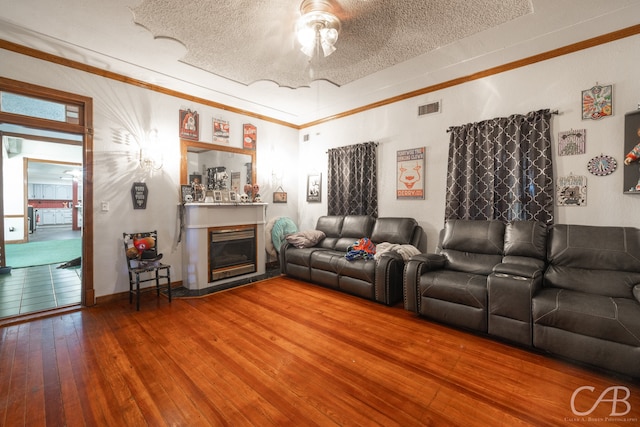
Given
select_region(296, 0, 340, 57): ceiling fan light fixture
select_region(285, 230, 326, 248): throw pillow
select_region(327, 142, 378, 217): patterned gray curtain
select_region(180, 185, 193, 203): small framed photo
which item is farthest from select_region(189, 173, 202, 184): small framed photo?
select_region(296, 0, 340, 57): ceiling fan light fixture

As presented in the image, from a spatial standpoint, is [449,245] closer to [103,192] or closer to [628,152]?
[628,152]

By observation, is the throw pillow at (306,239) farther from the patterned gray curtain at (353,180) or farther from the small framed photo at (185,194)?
the small framed photo at (185,194)

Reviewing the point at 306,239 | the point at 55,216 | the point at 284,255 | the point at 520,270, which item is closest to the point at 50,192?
the point at 55,216

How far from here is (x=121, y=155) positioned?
3.59 m

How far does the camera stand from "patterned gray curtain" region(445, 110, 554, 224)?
299 cm

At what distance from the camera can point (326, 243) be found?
456 centimetres

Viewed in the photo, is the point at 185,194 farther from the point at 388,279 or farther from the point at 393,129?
the point at 393,129

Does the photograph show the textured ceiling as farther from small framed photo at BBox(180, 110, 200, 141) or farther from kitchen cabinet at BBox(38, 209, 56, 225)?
kitchen cabinet at BBox(38, 209, 56, 225)

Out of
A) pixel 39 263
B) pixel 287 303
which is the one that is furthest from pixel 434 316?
pixel 39 263

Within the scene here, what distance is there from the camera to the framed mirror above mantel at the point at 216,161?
4.18 meters

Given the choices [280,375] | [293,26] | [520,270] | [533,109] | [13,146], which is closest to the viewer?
[280,375]

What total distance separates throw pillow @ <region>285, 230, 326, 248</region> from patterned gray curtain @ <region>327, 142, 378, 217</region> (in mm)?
630

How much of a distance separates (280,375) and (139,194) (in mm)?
3118

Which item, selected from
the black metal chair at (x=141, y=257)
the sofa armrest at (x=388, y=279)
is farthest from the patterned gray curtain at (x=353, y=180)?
the black metal chair at (x=141, y=257)
